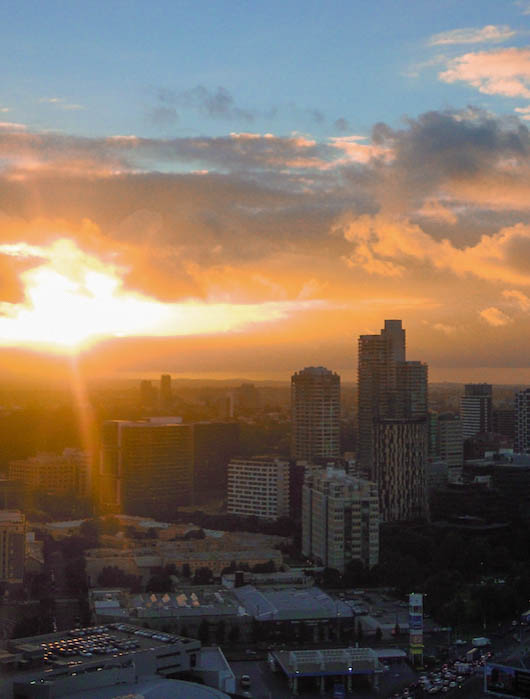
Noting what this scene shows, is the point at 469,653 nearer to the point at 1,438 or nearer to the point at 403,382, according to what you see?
the point at 403,382

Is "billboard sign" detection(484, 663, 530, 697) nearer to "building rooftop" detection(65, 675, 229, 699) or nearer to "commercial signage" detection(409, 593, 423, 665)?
"commercial signage" detection(409, 593, 423, 665)

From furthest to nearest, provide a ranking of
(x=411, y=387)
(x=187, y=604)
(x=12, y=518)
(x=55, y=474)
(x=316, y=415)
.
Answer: (x=411, y=387) < (x=316, y=415) < (x=55, y=474) < (x=12, y=518) < (x=187, y=604)

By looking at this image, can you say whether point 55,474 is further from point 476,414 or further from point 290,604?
point 476,414

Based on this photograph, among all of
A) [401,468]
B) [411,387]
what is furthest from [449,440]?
[401,468]

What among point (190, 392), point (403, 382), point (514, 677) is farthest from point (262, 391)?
point (514, 677)

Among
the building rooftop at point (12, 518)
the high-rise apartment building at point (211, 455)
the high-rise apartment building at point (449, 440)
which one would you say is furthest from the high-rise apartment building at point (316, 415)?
the building rooftop at point (12, 518)

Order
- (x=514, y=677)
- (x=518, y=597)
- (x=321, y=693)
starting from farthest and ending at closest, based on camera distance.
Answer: (x=518, y=597), (x=321, y=693), (x=514, y=677)
